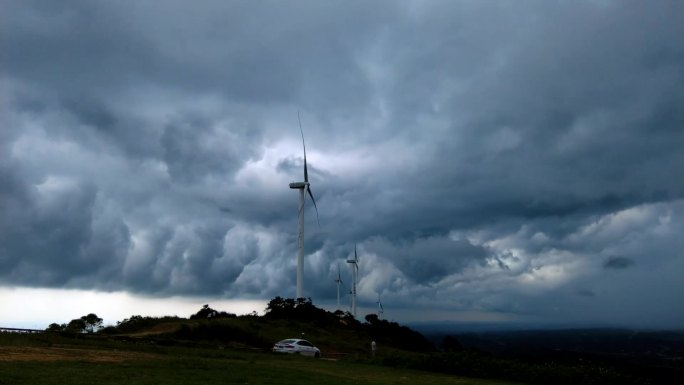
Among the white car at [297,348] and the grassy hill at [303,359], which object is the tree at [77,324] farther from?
the white car at [297,348]

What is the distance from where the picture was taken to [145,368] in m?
31.3

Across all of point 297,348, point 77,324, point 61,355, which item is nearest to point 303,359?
point 297,348

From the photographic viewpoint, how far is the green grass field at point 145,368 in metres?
26.4

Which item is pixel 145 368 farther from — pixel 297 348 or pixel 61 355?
pixel 297 348

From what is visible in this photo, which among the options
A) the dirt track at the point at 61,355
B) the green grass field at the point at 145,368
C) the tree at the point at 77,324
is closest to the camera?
the green grass field at the point at 145,368

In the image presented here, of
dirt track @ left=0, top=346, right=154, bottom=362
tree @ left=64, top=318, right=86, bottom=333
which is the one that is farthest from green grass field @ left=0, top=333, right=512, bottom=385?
tree @ left=64, top=318, right=86, bottom=333

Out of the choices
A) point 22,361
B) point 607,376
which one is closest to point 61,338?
point 22,361

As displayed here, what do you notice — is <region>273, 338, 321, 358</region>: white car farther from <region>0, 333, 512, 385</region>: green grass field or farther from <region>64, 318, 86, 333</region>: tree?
<region>64, 318, 86, 333</region>: tree

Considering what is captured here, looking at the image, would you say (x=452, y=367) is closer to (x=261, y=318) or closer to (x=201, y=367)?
(x=201, y=367)

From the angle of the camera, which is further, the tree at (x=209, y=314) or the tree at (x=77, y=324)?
the tree at (x=209, y=314)

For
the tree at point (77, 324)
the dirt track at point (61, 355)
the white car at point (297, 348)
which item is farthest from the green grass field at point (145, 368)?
the tree at point (77, 324)

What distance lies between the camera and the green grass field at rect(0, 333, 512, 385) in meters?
26.4

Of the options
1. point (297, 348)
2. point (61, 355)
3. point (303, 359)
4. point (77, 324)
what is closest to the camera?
point (61, 355)

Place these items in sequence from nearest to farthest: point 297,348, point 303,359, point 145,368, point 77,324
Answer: point 145,368 < point 303,359 < point 297,348 < point 77,324
